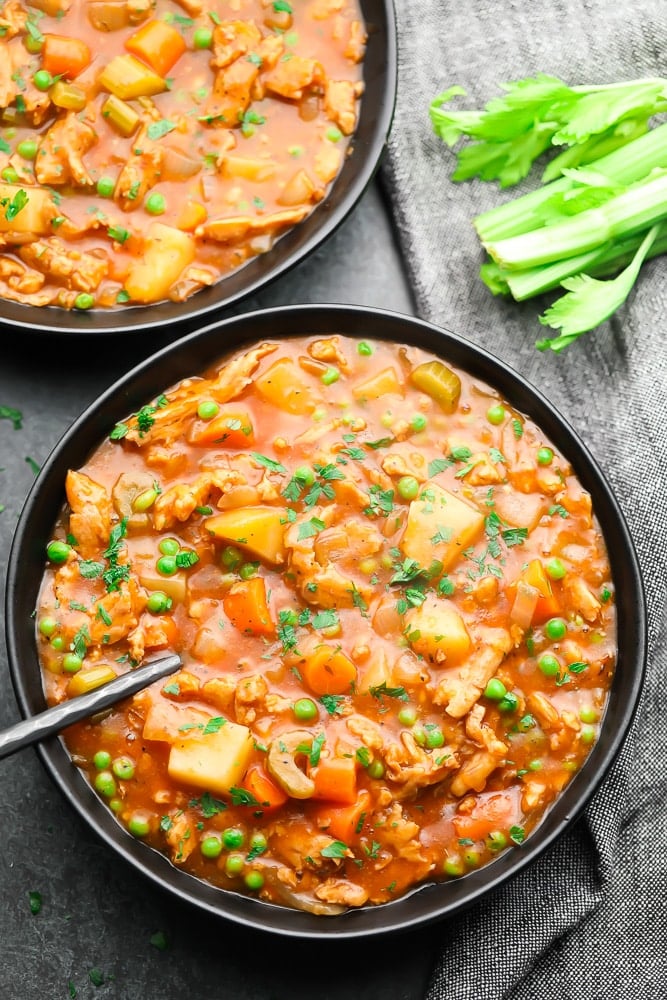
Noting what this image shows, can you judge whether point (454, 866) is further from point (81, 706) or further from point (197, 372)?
point (197, 372)

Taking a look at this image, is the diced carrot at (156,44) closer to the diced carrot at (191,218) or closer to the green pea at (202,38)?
the green pea at (202,38)

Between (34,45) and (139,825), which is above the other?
(34,45)

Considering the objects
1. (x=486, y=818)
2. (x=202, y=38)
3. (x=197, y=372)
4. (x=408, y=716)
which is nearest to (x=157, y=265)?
(x=197, y=372)

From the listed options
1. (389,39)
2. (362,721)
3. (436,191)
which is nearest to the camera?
(362,721)

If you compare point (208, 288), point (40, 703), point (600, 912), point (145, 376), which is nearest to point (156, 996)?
point (40, 703)

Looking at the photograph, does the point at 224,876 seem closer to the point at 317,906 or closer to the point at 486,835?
the point at 317,906

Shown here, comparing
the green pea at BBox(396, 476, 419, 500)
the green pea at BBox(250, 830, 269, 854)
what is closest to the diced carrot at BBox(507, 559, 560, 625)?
the green pea at BBox(396, 476, 419, 500)
